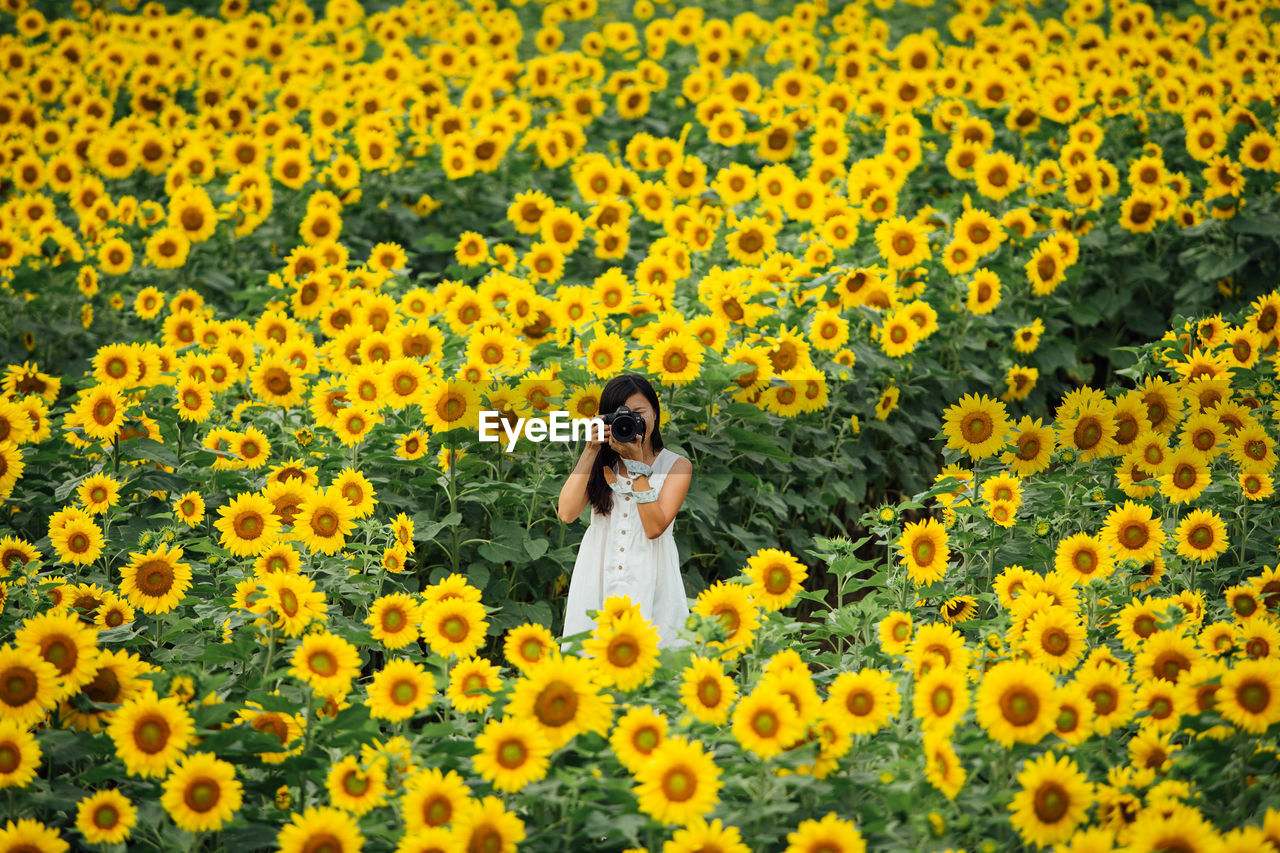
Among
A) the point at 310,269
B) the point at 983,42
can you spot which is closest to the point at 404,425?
the point at 310,269

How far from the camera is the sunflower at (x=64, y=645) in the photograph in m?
2.96

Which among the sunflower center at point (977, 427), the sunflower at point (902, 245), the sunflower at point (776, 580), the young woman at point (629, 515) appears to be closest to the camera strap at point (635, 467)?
the young woman at point (629, 515)

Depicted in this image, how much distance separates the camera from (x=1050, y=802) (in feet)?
8.33

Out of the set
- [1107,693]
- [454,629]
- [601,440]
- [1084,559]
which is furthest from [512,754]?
[1084,559]

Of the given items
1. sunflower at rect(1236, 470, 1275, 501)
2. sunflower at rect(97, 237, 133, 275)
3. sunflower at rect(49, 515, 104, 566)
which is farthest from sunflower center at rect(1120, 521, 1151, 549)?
sunflower at rect(97, 237, 133, 275)

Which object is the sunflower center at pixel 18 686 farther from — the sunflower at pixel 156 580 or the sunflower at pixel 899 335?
the sunflower at pixel 899 335

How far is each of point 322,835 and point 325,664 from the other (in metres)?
0.49

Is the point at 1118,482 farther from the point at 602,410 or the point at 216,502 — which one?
the point at 216,502

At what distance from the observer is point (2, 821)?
2.95 metres

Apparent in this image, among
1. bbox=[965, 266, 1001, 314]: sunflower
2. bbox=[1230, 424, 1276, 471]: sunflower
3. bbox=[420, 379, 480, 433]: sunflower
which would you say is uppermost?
bbox=[965, 266, 1001, 314]: sunflower

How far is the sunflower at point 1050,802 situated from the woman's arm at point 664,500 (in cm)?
176

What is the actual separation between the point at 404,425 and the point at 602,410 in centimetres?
107

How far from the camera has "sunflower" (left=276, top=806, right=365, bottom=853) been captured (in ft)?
8.58

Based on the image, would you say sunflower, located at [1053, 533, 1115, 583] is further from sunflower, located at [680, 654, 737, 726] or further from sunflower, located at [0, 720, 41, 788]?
sunflower, located at [0, 720, 41, 788]
